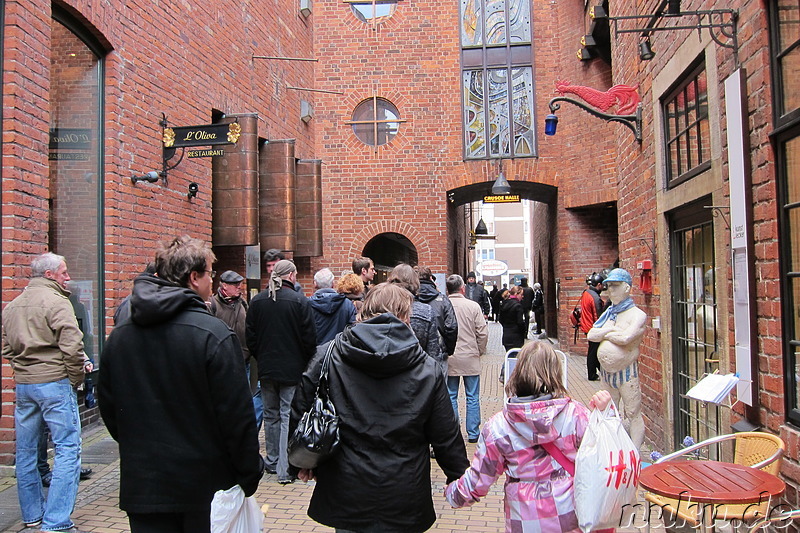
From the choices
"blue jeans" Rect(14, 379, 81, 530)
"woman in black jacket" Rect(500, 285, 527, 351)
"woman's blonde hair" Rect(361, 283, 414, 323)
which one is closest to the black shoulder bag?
"woman's blonde hair" Rect(361, 283, 414, 323)

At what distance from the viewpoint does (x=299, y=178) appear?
44.5ft

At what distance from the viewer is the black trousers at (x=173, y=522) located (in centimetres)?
268

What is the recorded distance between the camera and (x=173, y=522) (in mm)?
2697

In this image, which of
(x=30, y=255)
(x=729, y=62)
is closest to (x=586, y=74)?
(x=729, y=62)

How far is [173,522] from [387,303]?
1213mm

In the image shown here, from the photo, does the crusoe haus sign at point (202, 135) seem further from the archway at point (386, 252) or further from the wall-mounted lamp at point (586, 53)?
the archway at point (386, 252)

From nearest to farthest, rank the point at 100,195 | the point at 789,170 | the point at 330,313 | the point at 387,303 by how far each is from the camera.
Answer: the point at 387,303, the point at 789,170, the point at 330,313, the point at 100,195

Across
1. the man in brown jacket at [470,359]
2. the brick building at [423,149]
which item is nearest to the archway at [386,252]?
the brick building at [423,149]

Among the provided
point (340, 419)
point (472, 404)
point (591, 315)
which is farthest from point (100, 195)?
point (591, 315)

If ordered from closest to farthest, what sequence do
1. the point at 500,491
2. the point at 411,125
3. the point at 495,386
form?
the point at 500,491, the point at 495,386, the point at 411,125

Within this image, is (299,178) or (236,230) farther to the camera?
(299,178)

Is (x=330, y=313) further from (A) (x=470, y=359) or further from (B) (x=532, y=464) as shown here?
(B) (x=532, y=464)

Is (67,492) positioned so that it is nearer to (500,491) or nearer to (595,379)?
(500,491)

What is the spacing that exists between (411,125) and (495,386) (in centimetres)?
700
